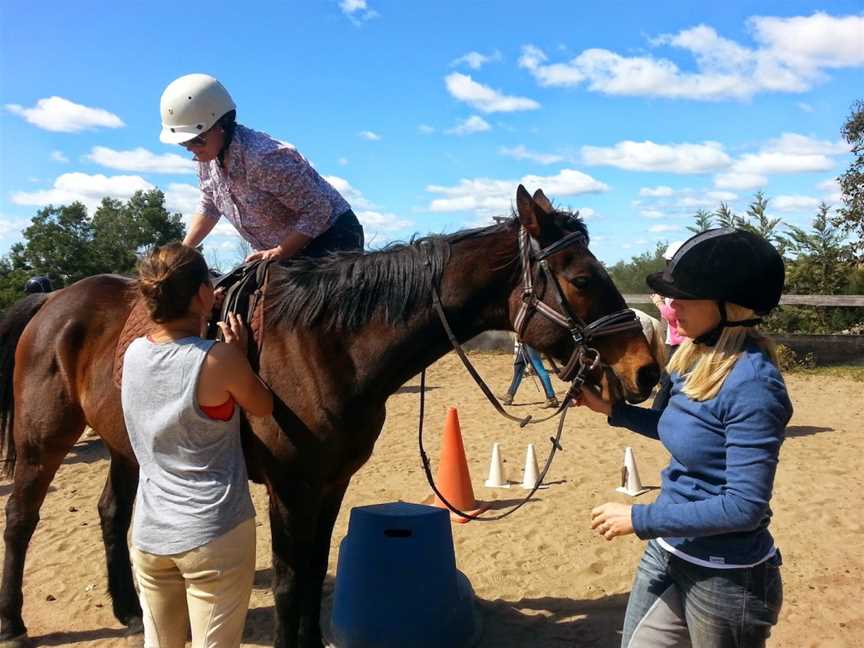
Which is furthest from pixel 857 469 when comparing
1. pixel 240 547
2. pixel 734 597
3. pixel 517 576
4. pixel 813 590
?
pixel 240 547

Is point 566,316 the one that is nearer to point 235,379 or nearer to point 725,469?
point 725,469

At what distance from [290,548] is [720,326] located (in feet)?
6.48

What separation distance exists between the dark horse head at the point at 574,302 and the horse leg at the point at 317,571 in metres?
1.22

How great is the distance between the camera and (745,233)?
2.04 metres

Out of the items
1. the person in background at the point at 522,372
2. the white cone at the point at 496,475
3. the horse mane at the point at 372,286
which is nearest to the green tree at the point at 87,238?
Answer: the person in background at the point at 522,372

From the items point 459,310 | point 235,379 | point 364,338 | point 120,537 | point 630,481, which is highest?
point 459,310

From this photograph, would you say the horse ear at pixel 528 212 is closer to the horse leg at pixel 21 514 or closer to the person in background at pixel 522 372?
the horse leg at pixel 21 514

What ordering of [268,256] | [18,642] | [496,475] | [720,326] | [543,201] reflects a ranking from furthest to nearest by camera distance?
[496,475] → [18,642] → [268,256] → [543,201] → [720,326]

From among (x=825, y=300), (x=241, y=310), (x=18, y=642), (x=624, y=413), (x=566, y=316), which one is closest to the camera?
(x=624, y=413)

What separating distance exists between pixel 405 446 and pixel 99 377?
5.11 metres

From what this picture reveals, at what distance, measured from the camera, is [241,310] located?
3047 mm

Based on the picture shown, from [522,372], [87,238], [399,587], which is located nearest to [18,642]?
[399,587]

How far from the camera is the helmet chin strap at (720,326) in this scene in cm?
200

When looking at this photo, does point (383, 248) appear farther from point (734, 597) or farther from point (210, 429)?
point (734, 597)
